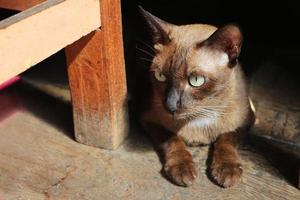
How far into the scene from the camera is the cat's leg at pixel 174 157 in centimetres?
158

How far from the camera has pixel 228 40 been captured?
1481 millimetres

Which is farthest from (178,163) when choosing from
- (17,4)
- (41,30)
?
(17,4)

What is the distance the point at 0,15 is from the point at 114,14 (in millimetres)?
1385

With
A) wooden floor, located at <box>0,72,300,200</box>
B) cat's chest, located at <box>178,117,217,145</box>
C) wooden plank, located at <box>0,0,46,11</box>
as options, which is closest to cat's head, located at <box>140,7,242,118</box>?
cat's chest, located at <box>178,117,217,145</box>

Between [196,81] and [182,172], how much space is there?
0.31 metres

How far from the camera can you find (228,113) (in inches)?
A: 67.7

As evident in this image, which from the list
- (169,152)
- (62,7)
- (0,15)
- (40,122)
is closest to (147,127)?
(169,152)

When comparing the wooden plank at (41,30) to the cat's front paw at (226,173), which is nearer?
the wooden plank at (41,30)

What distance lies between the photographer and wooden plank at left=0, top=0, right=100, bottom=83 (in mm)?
1214

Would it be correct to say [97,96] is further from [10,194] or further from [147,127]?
[10,194]

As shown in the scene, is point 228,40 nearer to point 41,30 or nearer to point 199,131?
point 199,131

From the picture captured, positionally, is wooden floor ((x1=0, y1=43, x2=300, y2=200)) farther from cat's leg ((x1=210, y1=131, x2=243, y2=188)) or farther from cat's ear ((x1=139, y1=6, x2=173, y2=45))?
cat's ear ((x1=139, y1=6, x2=173, y2=45))

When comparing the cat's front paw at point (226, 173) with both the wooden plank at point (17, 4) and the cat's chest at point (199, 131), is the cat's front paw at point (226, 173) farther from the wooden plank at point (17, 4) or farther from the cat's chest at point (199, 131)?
the wooden plank at point (17, 4)

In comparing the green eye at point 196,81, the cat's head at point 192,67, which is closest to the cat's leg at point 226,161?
the cat's head at point 192,67
